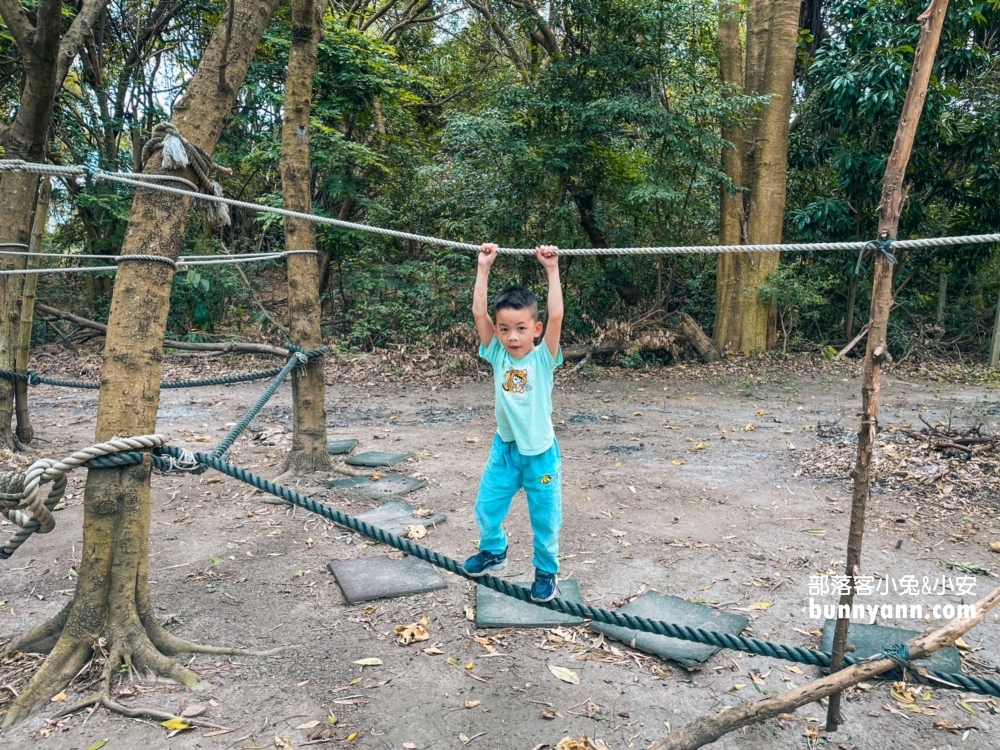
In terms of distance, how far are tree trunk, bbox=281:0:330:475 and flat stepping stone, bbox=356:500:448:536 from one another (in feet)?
2.56

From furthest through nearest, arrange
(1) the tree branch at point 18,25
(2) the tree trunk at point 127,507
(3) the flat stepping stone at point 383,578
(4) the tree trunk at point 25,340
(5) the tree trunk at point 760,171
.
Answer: (5) the tree trunk at point 760,171 → (4) the tree trunk at point 25,340 → (1) the tree branch at point 18,25 → (3) the flat stepping stone at point 383,578 → (2) the tree trunk at point 127,507

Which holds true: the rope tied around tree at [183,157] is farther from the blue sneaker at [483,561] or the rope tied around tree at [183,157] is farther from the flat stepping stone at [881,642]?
the flat stepping stone at [881,642]

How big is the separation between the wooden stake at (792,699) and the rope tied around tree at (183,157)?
2.26 meters

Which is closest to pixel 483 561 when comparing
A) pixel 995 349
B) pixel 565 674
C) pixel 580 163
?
pixel 565 674

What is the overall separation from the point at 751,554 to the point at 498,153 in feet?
20.3

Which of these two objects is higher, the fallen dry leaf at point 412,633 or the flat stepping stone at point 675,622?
the flat stepping stone at point 675,622

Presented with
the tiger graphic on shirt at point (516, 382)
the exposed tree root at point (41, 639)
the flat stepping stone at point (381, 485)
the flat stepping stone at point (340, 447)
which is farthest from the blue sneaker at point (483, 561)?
the flat stepping stone at point (340, 447)

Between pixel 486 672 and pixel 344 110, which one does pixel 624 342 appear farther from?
pixel 486 672

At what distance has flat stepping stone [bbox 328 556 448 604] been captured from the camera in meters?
2.99

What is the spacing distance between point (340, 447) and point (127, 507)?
9.78 ft

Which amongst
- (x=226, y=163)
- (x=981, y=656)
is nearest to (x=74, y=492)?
(x=981, y=656)

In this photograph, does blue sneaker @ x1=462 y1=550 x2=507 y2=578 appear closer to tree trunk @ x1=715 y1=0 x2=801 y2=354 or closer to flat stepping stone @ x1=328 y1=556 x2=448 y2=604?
flat stepping stone @ x1=328 y1=556 x2=448 y2=604

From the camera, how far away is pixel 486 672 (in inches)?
96.0

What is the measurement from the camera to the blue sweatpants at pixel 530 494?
2.47 meters
